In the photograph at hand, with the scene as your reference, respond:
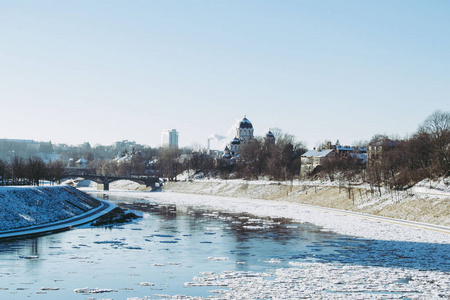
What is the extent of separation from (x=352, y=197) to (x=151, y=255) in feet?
143

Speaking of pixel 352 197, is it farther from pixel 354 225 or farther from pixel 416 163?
pixel 354 225

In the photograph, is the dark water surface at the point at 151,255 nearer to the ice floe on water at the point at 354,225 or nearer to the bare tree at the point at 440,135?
the ice floe on water at the point at 354,225

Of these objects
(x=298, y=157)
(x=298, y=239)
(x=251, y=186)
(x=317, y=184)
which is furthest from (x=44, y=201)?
(x=298, y=157)

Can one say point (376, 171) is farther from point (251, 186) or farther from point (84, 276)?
point (84, 276)

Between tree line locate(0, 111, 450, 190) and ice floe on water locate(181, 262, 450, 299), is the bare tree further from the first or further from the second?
ice floe on water locate(181, 262, 450, 299)

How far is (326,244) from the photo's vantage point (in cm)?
3800

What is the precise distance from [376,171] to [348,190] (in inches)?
228

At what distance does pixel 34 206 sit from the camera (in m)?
52.0

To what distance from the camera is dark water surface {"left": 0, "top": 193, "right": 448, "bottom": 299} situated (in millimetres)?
24234

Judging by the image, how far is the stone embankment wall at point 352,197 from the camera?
52.9 metres

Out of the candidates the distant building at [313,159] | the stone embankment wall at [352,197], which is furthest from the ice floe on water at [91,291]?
the distant building at [313,159]

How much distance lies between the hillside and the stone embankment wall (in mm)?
33342

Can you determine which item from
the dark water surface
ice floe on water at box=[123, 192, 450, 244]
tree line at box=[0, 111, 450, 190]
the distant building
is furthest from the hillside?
the distant building

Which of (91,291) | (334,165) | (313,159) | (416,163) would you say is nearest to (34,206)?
(91,291)
